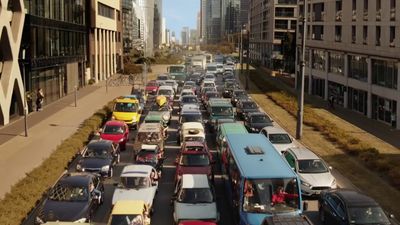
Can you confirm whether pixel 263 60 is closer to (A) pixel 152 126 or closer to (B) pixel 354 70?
(B) pixel 354 70

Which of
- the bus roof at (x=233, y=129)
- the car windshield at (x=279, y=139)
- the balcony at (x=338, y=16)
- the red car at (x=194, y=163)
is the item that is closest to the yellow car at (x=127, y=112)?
the bus roof at (x=233, y=129)

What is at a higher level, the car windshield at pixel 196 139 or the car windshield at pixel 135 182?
the car windshield at pixel 196 139

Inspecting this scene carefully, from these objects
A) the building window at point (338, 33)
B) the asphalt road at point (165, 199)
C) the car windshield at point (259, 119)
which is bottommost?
the asphalt road at point (165, 199)

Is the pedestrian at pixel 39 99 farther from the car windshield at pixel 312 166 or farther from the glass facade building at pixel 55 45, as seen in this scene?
the car windshield at pixel 312 166

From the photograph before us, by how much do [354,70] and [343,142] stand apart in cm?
1931

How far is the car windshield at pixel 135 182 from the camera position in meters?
19.6

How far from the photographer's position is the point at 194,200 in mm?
17531

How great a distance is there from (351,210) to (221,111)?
1994cm

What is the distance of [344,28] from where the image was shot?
51375 mm

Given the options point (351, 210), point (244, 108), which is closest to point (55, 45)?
point (244, 108)

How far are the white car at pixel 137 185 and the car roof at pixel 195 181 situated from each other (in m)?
1.34

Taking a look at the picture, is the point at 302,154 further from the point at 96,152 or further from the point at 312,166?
the point at 96,152

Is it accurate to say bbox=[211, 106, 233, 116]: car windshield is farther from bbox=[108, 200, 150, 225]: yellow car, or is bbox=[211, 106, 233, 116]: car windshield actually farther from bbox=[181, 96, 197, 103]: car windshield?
bbox=[108, 200, 150, 225]: yellow car

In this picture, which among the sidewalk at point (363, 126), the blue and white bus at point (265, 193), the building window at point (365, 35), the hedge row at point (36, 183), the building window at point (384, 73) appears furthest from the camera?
the building window at point (365, 35)
